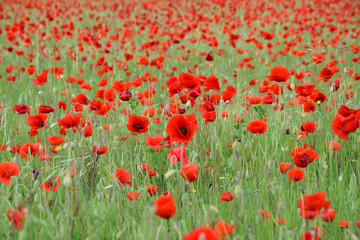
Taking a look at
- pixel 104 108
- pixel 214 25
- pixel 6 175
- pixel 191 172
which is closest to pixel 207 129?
pixel 104 108

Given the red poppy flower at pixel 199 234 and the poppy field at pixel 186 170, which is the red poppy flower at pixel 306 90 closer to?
the poppy field at pixel 186 170

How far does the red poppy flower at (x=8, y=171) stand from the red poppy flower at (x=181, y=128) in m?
0.67

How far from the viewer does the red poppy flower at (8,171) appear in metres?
1.46

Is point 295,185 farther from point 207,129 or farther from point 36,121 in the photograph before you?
point 36,121

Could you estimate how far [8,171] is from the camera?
1.48 meters

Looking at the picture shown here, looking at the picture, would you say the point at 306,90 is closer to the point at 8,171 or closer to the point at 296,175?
the point at 296,175

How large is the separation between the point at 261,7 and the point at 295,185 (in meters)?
9.06

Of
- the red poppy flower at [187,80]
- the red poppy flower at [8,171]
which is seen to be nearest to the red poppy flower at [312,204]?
the red poppy flower at [187,80]

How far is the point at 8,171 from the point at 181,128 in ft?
2.54

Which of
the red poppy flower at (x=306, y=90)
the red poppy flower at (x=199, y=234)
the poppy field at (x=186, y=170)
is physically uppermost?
the red poppy flower at (x=199, y=234)

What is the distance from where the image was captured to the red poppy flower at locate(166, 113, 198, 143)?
1439 millimetres

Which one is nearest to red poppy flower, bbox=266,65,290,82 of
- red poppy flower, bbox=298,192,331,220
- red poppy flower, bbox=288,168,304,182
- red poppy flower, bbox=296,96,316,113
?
red poppy flower, bbox=296,96,316,113

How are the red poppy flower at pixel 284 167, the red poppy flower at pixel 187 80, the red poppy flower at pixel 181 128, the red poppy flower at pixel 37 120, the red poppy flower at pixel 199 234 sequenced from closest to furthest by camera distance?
1. the red poppy flower at pixel 199 234
2. the red poppy flower at pixel 181 128
3. the red poppy flower at pixel 284 167
4. the red poppy flower at pixel 187 80
5. the red poppy flower at pixel 37 120

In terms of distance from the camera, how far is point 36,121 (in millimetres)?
2111
